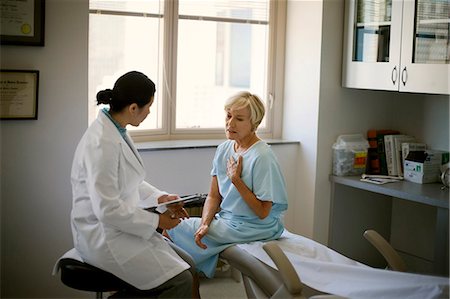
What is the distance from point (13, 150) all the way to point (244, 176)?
3.48 ft

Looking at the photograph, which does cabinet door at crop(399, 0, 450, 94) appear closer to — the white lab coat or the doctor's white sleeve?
the doctor's white sleeve

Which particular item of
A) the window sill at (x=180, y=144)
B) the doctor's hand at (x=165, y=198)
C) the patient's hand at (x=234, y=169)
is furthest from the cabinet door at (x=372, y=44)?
the doctor's hand at (x=165, y=198)

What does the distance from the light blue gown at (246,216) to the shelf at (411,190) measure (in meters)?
0.75

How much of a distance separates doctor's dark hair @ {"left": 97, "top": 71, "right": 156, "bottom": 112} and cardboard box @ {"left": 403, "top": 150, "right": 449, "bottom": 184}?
1.79m

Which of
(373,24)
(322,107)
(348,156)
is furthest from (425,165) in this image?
(373,24)

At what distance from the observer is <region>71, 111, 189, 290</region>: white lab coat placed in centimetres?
230

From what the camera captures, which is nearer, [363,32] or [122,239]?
[122,239]

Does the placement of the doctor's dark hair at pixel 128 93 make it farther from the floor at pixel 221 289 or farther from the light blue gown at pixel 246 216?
the floor at pixel 221 289

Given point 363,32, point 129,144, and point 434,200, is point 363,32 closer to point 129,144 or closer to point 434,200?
point 434,200

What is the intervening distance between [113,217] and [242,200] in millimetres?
820

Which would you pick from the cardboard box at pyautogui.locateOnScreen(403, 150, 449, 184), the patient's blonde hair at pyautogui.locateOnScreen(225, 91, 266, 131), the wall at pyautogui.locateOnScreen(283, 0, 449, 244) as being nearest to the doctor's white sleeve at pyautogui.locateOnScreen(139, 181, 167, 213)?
the patient's blonde hair at pyautogui.locateOnScreen(225, 91, 266, 131)

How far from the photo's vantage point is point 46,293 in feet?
10.3

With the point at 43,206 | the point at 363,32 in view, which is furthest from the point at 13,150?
the point at 363,32

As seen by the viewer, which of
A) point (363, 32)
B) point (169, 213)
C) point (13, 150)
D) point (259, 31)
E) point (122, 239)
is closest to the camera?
point (122, 239)
